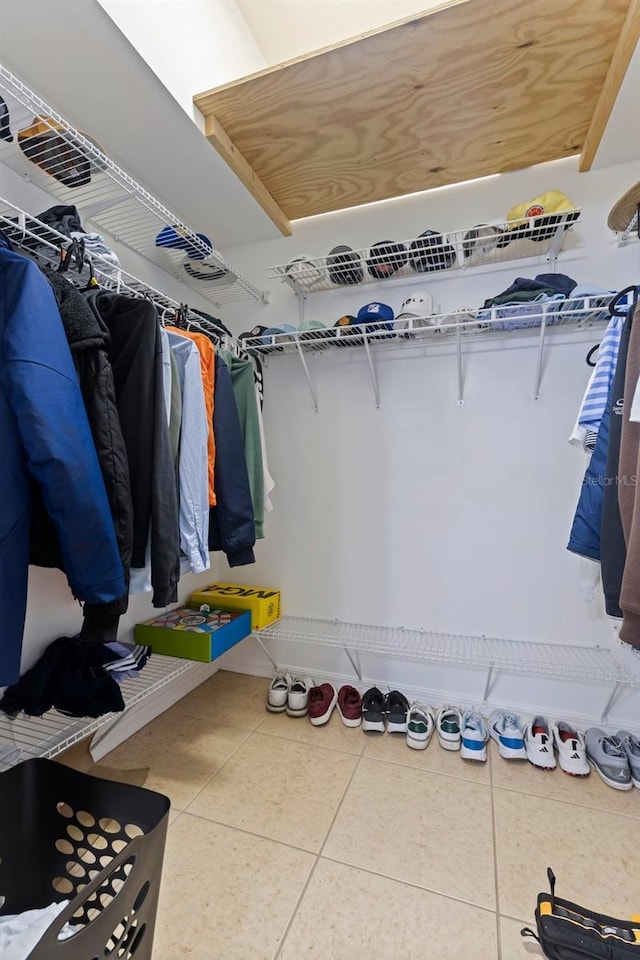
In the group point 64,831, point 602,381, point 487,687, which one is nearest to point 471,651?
point 487,687

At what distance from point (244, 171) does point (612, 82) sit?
129 cm

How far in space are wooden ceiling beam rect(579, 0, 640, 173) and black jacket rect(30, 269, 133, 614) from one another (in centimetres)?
170

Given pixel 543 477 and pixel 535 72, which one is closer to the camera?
pixel 535 72

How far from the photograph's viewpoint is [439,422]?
190cm

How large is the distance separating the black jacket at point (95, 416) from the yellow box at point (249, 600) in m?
1.05

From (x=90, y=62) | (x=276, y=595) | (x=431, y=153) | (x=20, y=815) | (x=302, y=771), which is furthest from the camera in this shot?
(x=276, y=595)

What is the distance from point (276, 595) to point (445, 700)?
0.91 m

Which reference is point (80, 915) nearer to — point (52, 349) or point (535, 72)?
point (52, 349)

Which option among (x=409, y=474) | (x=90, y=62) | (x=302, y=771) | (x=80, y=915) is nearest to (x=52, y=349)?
(x=90, y=62)

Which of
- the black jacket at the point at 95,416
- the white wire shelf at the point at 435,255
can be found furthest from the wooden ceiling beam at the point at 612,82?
the black jacket at the point at 95,416

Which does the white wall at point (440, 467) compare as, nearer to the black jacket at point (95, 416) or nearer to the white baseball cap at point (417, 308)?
the white baseball cap at point (417, 308)

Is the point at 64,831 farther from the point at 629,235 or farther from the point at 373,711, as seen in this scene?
the point at 629,235

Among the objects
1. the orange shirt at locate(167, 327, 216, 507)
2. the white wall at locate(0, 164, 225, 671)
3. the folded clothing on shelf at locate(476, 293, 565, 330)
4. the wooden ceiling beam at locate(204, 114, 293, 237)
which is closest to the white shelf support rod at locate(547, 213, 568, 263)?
the folded clothing on shelf at locate(476, 293, 565, 330)

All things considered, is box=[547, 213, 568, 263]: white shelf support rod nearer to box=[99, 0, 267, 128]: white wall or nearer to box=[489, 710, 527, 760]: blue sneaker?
box=[99, 0, 267, 128]: white wall
